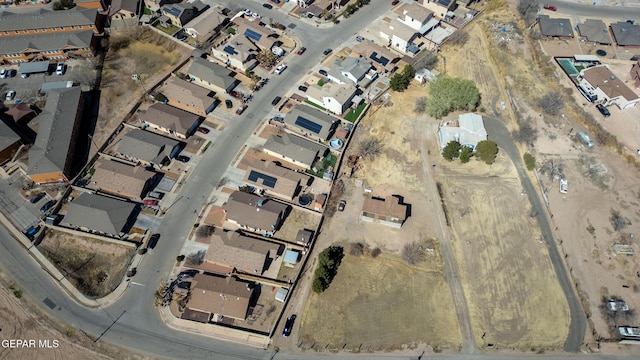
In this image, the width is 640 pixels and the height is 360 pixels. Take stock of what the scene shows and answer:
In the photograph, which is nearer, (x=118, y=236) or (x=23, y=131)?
(x=118, y=236)

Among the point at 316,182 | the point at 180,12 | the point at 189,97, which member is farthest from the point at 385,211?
the point at 180,12

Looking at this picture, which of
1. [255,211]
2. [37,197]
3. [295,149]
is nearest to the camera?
[255,211]

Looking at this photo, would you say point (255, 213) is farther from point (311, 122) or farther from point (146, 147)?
point (146, 147)

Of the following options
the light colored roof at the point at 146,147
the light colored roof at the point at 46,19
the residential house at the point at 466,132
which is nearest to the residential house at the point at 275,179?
the light colored roof at the point at 146,147

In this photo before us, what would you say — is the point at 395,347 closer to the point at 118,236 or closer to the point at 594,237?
the point at 594,237

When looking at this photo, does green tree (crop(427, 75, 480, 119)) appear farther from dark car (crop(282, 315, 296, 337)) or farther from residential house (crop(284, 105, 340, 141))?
dark car (crop(282, 315, 296, 337))

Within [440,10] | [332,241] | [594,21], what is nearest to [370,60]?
[440,10]
